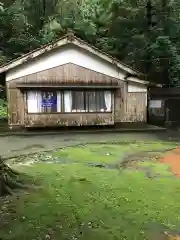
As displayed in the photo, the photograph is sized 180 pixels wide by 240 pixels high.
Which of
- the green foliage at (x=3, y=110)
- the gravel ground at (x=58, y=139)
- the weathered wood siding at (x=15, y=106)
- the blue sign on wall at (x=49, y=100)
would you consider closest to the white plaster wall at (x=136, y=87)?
the gravel ground at (x=58, y=139)

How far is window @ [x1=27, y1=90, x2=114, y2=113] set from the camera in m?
18.9

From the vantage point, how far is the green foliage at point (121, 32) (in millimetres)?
24653

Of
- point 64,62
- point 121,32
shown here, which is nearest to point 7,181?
point 64,62


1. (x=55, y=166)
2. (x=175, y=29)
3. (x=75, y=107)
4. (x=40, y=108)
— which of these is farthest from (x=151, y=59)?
(x=55, y=166)

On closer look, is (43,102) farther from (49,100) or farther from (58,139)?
(58,139)

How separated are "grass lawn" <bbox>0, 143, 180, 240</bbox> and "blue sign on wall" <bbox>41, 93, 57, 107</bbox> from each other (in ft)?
26.0

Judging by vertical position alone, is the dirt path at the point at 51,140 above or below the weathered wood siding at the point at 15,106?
below

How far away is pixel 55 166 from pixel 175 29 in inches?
769

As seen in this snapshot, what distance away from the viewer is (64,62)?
19.2 meters

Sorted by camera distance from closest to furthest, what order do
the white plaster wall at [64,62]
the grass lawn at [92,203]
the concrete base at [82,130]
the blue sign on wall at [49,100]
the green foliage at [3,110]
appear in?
the grass lawn at [92,203]
the concrete base at [82,130]
the white plaster wall at [64,62]
the blue sign on wall at [49,100]
the green foliage at [3,110]

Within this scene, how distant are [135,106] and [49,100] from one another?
5.40m

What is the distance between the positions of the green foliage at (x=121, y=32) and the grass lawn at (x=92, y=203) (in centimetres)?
1490

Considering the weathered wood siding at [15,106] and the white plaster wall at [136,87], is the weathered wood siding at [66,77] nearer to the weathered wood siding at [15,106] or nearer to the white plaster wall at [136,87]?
the weathered wood siding at [15,106]

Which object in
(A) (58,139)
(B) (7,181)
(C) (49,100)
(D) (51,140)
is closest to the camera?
(B) (7,181)
